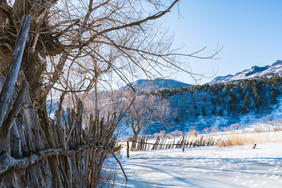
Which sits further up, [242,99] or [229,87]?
[229,87]

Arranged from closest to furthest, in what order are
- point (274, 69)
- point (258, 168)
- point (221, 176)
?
1. point (221, 176)
2. point (258, 168)
3. point (274, 69)

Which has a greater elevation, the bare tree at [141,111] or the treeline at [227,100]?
the treeline at [227,100]

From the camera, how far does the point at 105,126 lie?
7.64 feet

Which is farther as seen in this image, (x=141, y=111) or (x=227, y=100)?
(x=227, y=100)

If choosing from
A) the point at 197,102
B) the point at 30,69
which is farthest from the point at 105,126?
the point at 197,102

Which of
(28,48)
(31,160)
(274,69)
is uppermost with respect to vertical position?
(274,69)

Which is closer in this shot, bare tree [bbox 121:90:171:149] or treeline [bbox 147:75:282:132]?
bare tree [bbox 121:90:171:149]

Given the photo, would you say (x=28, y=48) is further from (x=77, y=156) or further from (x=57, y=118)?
(x=77, y=156)

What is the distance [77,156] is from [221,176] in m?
2.71

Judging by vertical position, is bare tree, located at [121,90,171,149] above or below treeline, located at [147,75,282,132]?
below

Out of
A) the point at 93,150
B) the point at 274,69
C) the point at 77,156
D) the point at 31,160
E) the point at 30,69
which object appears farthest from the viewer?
the point at 274,69

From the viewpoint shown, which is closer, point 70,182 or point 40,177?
Result: point 40,177

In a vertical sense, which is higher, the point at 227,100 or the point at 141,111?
the point at 227,100

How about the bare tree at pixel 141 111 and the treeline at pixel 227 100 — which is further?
the treeline at pixel 227 100
